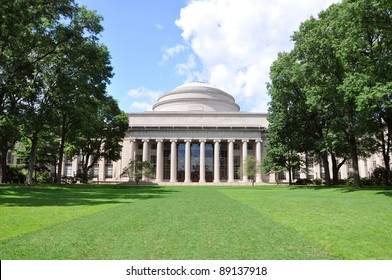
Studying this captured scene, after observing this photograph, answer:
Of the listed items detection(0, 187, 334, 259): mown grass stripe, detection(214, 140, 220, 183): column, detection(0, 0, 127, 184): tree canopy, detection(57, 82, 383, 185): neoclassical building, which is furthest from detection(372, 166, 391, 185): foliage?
detection(0, 187, 334, 259): mown grass stripe

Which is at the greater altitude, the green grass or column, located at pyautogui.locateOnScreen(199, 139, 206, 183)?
column, located at pyautogui.locateOnScreen(199, 139, 206, 183)

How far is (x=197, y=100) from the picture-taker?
7881 centimetres

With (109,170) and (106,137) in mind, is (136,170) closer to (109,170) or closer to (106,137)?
(106,137)

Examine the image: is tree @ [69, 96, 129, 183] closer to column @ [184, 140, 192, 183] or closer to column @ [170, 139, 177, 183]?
column @ [170, 139, 177, 183]

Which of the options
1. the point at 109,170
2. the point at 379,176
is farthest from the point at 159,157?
the point at 379,176

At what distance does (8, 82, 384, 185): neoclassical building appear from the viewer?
224ft

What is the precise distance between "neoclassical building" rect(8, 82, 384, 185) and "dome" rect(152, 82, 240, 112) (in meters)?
1.42

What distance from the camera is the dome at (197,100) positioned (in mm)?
78500

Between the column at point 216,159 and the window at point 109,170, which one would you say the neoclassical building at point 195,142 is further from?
the window at point 109,170

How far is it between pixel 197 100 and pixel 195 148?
43.6 ft

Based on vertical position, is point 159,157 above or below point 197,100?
below

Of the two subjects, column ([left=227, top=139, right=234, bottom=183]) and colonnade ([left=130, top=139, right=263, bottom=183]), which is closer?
colonnade ([left=130, top=139, right=263, bottom=183])

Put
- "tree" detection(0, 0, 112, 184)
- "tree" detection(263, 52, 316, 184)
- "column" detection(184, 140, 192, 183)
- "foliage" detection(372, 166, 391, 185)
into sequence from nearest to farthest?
"tree" detection(0, 0, 112, 184)
"tree" detection(263, 52, 316, 184)
"foliage" detection(372, 166, 391, 185)
"column" detection(184, 140, 192, 183)

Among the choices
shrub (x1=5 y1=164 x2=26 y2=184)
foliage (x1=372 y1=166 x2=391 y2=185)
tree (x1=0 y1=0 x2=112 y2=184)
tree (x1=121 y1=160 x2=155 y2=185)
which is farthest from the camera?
tree (x1=121 y1=160 x2=155 y2=185)
